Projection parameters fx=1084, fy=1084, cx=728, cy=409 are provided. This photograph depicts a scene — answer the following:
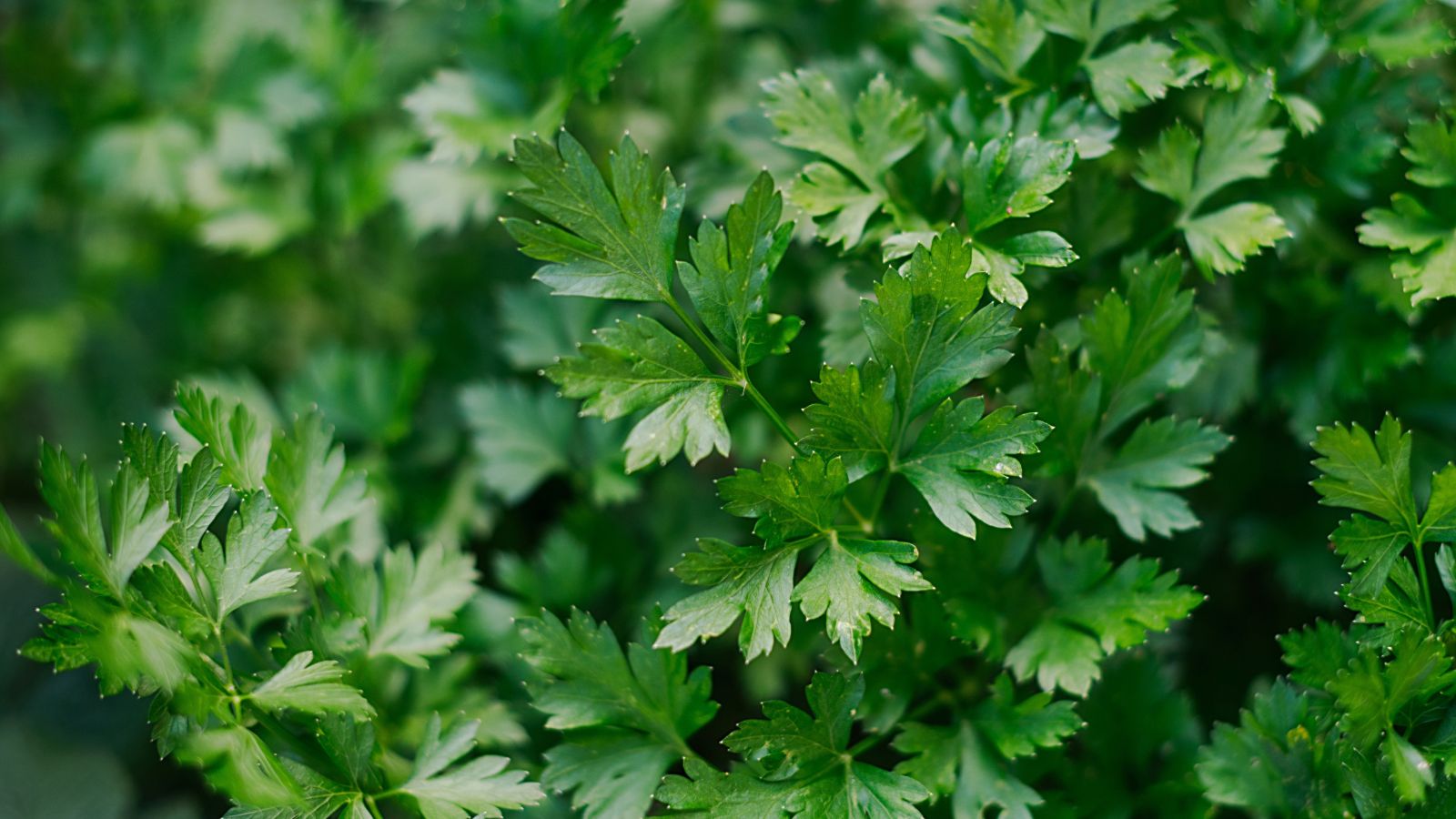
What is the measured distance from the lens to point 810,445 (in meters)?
0.79

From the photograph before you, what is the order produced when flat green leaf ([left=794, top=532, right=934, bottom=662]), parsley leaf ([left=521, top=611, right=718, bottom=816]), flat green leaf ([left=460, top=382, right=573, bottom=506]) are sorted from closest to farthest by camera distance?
flat green leaf ([left=794, top=532, right=934, bottom=662])
parsley leaf ([left=521, top=611, right=718, bottom=816])
flat green leaf ([left=460, top=382, right=573, bottom=506])

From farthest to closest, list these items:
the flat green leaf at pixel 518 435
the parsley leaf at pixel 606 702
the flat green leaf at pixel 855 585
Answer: the flat green leaf at pixel 518 435 → the parsley leaf at pixel 606 702 → the flat green leaf at pixel 855 585

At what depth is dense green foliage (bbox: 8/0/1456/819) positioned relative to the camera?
77 cm

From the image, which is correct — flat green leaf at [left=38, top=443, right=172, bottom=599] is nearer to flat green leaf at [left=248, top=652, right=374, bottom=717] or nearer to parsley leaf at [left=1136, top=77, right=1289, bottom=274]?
flat green leaf at [left=248, top=652, right=374, bottom=717]

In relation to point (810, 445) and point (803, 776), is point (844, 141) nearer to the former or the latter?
point (810, 445)

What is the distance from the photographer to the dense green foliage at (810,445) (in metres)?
0.77

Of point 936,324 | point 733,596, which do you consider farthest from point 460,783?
point 936,324

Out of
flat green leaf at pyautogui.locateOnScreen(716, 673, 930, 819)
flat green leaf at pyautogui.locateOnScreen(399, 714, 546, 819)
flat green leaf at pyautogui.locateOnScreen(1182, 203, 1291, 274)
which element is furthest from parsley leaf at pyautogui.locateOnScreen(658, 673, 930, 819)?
flat green leaf at pyautogui.locateOnScreen(1182, 203, 1291, 274)

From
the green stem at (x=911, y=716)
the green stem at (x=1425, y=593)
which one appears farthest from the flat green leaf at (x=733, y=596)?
the green stem at (x=1425, y=593)

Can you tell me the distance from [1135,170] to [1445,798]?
1.97ft

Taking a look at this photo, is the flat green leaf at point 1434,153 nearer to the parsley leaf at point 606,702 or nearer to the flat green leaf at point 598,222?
the flat green leaf at point 598,222

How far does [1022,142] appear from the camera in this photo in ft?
2.71

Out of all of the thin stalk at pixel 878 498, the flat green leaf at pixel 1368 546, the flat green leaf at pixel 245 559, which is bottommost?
the flat green leaf at pixel 1368 546

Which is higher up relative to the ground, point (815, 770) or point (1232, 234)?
point (1232, 234)
